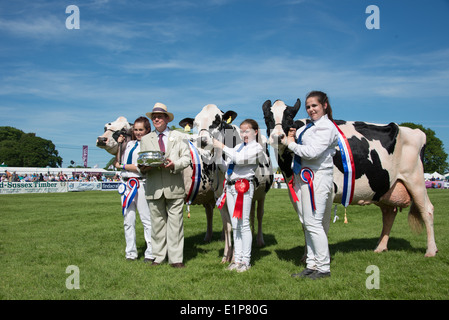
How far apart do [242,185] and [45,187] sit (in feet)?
104

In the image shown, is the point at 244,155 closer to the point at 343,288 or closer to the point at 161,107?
the point at 161,107

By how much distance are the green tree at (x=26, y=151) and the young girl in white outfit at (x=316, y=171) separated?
93.2m

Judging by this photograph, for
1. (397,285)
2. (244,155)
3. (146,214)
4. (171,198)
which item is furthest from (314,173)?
(146,214)

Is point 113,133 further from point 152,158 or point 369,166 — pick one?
point 369,166

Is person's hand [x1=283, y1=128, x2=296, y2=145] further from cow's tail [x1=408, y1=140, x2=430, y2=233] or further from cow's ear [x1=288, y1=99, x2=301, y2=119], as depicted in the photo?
cow's tail [x1=408, y1=140, x2=430, y2=233]

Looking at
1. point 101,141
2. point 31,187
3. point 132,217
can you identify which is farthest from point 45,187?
point 132,217

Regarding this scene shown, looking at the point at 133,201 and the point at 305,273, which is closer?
the point at 305,273

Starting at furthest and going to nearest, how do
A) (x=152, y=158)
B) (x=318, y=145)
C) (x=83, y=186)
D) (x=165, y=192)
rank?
(x=83, y=186) → (x=165, y=192) → (x=152, y=158) → (x=318, y=145)

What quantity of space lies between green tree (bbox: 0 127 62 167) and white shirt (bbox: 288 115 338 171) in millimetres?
93262

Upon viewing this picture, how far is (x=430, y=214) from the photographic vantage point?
20.7 feet

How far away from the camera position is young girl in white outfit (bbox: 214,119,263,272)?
4957 millimetres

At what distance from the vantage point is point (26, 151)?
85438 millimetres

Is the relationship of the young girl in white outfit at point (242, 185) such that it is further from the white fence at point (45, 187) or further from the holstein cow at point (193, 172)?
the white fence at point (45, 187)

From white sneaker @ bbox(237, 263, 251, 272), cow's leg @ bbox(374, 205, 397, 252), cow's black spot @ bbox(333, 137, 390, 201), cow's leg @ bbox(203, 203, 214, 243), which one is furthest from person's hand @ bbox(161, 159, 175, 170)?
cow's leg @ bbox(374, 205, 397, 252)
